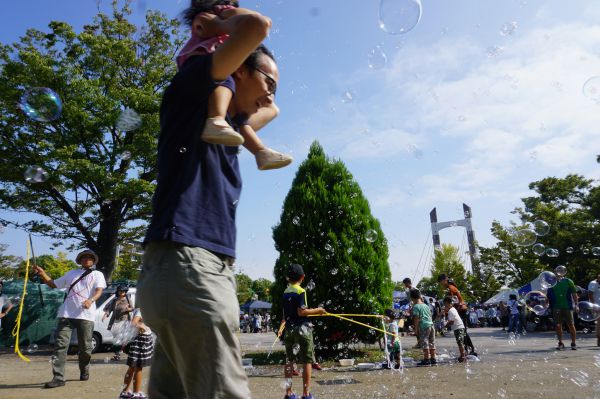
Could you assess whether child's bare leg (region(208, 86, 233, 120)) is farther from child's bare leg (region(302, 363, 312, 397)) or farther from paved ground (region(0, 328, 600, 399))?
paved ground (region(0, 328, 600, 399))

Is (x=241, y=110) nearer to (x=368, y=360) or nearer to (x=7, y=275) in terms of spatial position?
(x=368, y=360)

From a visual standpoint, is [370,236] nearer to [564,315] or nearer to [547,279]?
[547,279]

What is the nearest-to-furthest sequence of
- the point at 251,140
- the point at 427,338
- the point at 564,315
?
the point at 251,140, the point at 427,338, the point at 564,315

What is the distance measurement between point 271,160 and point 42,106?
480cm

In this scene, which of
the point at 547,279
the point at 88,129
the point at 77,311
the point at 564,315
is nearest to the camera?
the point at 77,311

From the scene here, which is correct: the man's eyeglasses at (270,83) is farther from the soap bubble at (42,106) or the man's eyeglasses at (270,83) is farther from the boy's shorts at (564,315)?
the boy's shorts at (564,315)

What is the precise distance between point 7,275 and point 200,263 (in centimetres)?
4403

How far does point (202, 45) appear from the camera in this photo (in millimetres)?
1826

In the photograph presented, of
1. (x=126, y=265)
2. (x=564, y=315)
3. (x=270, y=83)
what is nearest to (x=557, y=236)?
(x=564, y=315)

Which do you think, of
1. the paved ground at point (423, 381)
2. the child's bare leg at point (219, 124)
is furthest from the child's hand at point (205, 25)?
the paved ground at point (423, 381)

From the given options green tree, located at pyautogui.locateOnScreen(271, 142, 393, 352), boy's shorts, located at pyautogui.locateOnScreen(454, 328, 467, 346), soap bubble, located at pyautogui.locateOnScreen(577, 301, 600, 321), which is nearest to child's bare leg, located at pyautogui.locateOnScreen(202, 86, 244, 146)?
green tree, located at pyautogui.locateOnScreen(271, 142, 393, 352)

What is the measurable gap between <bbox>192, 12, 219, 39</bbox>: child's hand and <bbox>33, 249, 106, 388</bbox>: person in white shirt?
17.6 feet

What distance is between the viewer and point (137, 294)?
1572 millimetres

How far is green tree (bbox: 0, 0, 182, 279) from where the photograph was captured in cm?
1673
